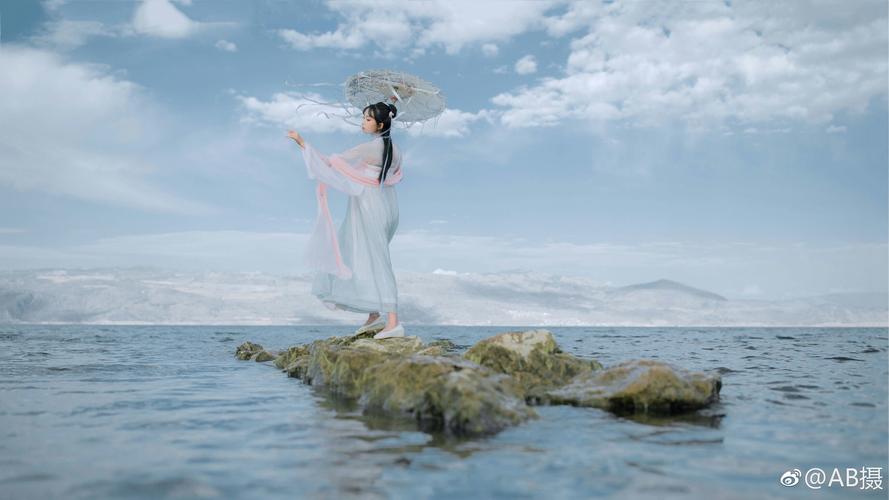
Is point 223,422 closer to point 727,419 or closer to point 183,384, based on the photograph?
point 183,384

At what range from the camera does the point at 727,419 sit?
20.4 feet

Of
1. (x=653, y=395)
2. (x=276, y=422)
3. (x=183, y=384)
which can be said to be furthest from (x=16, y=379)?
(x=653, y=395)

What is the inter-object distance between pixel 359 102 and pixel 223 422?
24.2 feet

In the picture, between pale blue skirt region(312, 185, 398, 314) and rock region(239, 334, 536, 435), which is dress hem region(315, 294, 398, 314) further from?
rock region(239, 334, 536, 435)

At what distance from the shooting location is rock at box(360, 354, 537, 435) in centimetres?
554

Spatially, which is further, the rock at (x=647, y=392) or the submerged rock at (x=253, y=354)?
the submerged rock at (x=253, y=354)

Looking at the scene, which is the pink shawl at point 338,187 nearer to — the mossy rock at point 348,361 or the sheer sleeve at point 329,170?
the sheer sleeve at point 329,170

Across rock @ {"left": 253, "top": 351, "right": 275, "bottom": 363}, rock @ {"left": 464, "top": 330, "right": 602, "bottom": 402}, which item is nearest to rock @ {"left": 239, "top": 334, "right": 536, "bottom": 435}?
rock @ {"left": 464, "top": 330, "right": 602, "bottom": 402}

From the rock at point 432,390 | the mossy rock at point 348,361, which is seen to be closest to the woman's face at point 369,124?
the mossy rock at point 348,361

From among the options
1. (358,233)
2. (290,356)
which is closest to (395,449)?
(358,233)

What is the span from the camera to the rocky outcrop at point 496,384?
5.74 metres

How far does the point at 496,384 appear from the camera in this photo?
636 cm

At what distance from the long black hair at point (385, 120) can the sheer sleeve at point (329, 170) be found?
0.46 m

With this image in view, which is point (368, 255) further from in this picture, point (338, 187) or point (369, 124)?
point (369, 124)
